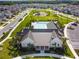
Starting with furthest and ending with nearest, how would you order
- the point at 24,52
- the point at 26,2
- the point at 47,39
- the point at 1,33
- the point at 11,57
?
the point at 26,2 < the point at 1,33 < the point at 47,39 < the point at 24,52 < the point at 11,57

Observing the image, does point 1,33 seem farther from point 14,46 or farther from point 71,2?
point 71,2

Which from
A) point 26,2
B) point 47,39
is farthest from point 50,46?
point 26,2

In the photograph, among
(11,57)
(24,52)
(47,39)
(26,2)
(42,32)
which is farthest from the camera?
(26,2)

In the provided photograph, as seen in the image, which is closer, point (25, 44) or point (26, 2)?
point (25, 44)

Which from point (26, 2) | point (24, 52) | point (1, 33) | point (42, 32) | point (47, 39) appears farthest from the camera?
point (26, 2)

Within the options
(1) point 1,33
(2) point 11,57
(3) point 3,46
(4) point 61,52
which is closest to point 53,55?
(4) point 61,52

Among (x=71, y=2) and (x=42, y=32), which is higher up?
(x=42, y=32)

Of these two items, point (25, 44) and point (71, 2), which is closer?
point (25, 44)

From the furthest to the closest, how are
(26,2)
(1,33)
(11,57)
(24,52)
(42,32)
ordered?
(26,2) < (1,33) < (42,32) < (24,52) < (11,57)

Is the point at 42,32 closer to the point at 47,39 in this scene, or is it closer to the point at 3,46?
the point at 47,39
